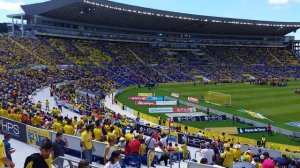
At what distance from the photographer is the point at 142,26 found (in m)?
93.4

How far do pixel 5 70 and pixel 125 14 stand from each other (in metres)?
40.4

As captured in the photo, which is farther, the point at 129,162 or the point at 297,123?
the point at 297,123

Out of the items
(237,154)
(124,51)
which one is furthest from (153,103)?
(124,51)

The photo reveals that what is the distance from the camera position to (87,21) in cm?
8362

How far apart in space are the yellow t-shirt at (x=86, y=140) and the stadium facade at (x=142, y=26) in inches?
2376

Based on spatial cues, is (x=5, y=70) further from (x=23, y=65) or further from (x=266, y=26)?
(x=266, y=26)

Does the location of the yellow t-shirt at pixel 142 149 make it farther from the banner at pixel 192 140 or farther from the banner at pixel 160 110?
the banner at pixel 160 110

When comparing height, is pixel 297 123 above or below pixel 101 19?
below

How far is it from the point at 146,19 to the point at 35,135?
2927 inches

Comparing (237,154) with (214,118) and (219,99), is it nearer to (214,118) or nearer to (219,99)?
(214,118)

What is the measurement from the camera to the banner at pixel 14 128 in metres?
17.3

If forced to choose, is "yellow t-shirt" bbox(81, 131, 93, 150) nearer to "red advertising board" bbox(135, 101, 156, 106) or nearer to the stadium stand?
the stadium stand

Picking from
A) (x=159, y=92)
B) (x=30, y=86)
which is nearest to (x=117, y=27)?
(x=159, y=92)

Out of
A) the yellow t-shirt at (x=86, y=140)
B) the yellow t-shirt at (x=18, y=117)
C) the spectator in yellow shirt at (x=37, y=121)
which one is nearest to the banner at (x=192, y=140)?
the spectator in yellow shirt at (x=37, y=121)
